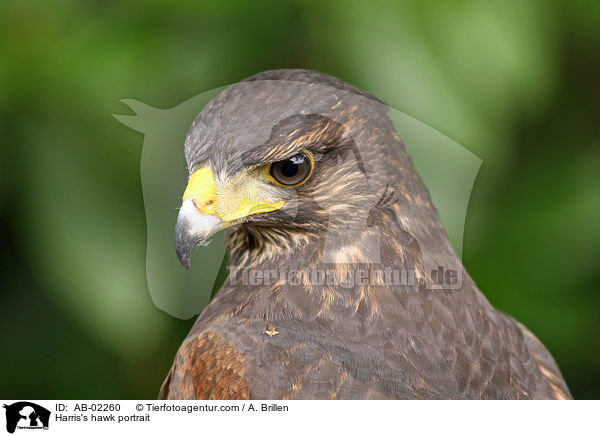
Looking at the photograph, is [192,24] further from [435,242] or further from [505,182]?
[505,182]

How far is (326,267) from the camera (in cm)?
245

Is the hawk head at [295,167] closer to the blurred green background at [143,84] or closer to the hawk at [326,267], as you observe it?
the hawk at [326,267]

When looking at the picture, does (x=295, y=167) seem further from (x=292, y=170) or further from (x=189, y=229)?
(x=189, y=229)

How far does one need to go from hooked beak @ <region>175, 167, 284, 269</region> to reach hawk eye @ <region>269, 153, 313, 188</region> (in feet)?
0.23

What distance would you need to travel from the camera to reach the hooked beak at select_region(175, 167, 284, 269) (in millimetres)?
2209

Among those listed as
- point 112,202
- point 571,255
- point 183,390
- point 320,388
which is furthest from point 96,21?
point 571,255

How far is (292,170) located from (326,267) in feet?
1.14

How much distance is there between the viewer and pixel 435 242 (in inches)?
98.3

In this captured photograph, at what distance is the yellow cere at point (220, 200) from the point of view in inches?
89.3

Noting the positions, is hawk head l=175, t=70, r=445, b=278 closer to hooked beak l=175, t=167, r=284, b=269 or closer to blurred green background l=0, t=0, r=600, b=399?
hooked beak l=175, t=167, r=284, b=269
